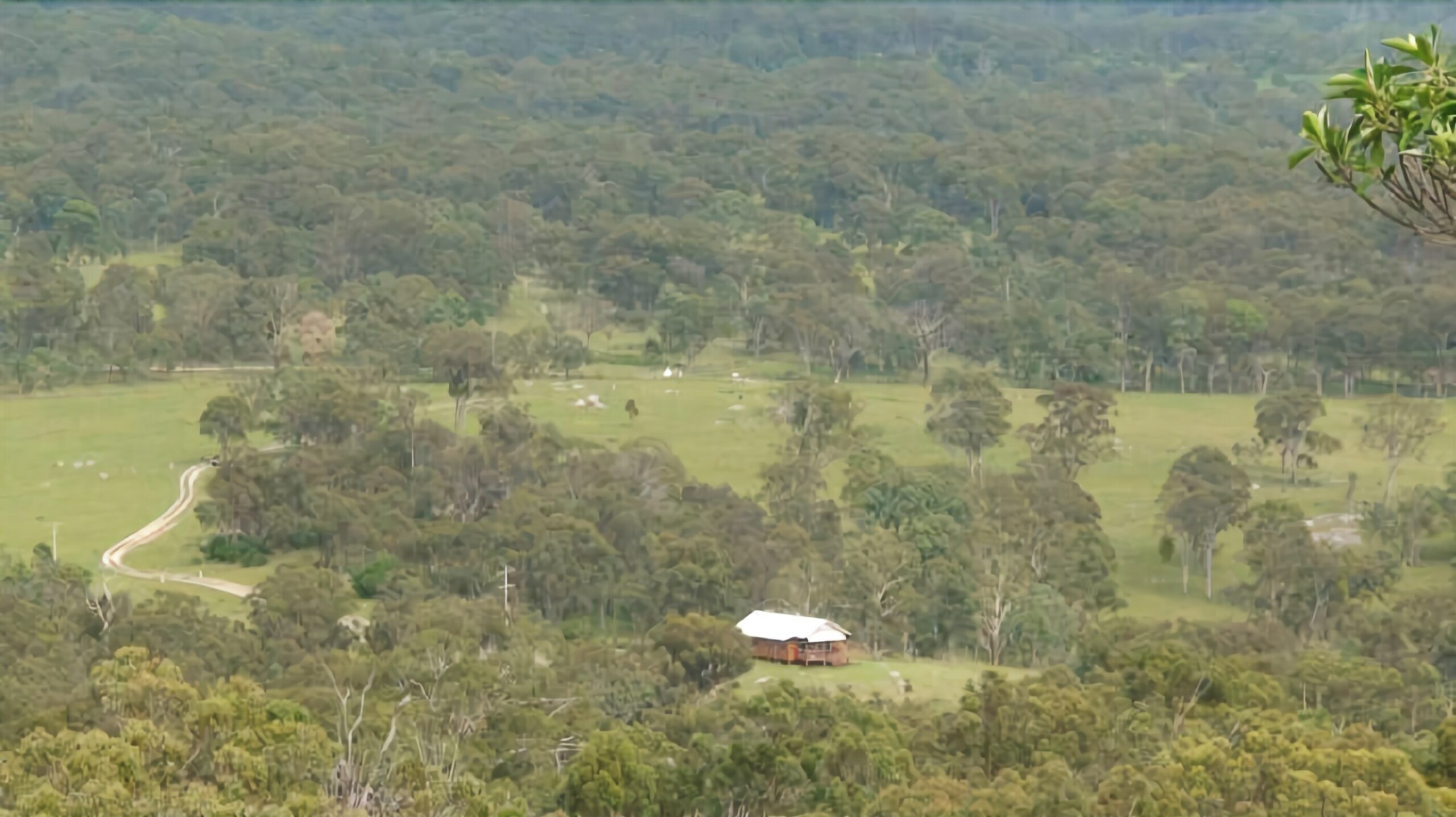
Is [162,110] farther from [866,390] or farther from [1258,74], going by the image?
[1258,74]

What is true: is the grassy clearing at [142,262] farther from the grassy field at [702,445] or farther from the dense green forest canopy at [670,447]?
the grassy field at [702,445]

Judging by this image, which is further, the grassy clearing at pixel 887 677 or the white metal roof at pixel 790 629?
the white metal roof at pixel 790 629

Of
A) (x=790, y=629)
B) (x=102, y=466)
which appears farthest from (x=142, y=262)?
(x=790, y=629)

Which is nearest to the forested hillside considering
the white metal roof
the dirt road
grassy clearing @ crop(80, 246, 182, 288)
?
grassy clearing @ crop(80, 246, 182, 288)

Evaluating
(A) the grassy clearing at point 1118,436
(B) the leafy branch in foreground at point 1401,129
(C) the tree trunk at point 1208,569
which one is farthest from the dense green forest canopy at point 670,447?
(B) the leafy branch in foreground at point 1401,129

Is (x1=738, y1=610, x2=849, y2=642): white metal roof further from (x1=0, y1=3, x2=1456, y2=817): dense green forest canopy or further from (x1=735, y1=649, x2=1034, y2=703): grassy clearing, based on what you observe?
(x1=0, y1=3, x2=1456, y2=817): dense green forest canopy

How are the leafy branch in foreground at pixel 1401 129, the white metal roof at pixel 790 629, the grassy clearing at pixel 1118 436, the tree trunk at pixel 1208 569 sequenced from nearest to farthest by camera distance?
the leafy branch in foreground at pixel 1401 129, the white metal roof at pixel 790 629, the tree trunk at pixel 1208 569, the grassy clearing at pixel 1118 436
